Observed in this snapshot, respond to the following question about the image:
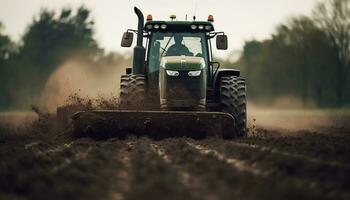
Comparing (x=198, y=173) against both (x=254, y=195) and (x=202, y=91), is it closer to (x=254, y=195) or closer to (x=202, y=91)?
(x=254, y=195)

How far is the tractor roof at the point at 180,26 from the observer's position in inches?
525

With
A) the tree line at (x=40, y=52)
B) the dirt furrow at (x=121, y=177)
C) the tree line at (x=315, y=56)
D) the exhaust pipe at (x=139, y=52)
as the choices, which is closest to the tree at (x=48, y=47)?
the tree line at (x=40, y=52)

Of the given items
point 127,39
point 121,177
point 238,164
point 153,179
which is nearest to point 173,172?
point 121,177

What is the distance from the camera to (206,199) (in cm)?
549

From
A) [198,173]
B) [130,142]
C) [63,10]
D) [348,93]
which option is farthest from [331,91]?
[198,173]

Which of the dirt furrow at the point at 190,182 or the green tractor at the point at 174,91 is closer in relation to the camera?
the dirt furrow at the point at 190,182

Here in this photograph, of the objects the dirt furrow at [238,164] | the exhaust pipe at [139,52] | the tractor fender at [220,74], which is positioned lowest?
the dirt furrow at [238,164]

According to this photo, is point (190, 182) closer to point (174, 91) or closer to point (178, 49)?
point (174, 91)

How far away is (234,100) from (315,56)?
114 ft

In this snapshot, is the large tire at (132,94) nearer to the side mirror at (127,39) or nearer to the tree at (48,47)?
the side mirror at (127,39)

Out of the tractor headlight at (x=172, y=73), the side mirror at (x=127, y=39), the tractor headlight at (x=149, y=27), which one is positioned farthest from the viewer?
the tractor headlight at (x=149, y=27)

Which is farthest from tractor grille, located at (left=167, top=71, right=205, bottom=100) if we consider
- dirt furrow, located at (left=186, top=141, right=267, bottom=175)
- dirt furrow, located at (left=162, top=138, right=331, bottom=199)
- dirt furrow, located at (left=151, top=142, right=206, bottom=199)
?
dirt furrow, located at (left=162, top=138, right=331, bottom=199)

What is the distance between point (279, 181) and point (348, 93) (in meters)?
41.2

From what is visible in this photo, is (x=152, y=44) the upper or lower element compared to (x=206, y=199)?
upper
